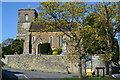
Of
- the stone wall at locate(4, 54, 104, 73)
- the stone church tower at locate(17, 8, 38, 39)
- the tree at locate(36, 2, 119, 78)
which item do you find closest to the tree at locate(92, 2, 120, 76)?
the tree at locate(36, 2, 119, 78)

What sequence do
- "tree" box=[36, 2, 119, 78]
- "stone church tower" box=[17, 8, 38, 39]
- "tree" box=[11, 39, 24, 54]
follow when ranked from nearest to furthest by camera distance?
1. "tree" box=[36, 2, 119, 78]
2. "tree" box=[11, 39, 24, 54]
3. "stone church tower" box=[17, 8, 38, 39]

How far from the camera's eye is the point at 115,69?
2422 cm

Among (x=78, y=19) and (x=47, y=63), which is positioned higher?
(x=78, y=19)

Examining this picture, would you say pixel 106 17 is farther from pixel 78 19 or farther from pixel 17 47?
pixel 17 47

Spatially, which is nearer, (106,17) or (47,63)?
(106,17)

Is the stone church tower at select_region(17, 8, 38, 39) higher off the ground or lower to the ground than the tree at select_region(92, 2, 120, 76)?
higher

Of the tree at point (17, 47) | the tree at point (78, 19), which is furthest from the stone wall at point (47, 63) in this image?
the tree at point (17, 47)

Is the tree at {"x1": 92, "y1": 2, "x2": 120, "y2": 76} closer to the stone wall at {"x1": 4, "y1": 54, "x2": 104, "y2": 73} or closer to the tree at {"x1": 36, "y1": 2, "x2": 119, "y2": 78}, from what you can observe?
the tree at {"x1": 36, "y1": 2, "x2": 119, "y2": 78}

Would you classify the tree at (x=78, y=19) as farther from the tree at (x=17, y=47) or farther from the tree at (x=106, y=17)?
the tree at (x=17, y=47)

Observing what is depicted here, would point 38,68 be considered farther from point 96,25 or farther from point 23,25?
point 23,25

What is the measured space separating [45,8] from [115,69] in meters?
15.3

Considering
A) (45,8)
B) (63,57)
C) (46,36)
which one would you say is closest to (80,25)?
Result: (45,8)

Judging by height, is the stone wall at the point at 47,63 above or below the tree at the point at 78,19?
below

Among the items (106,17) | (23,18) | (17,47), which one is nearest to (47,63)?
(106,17)
